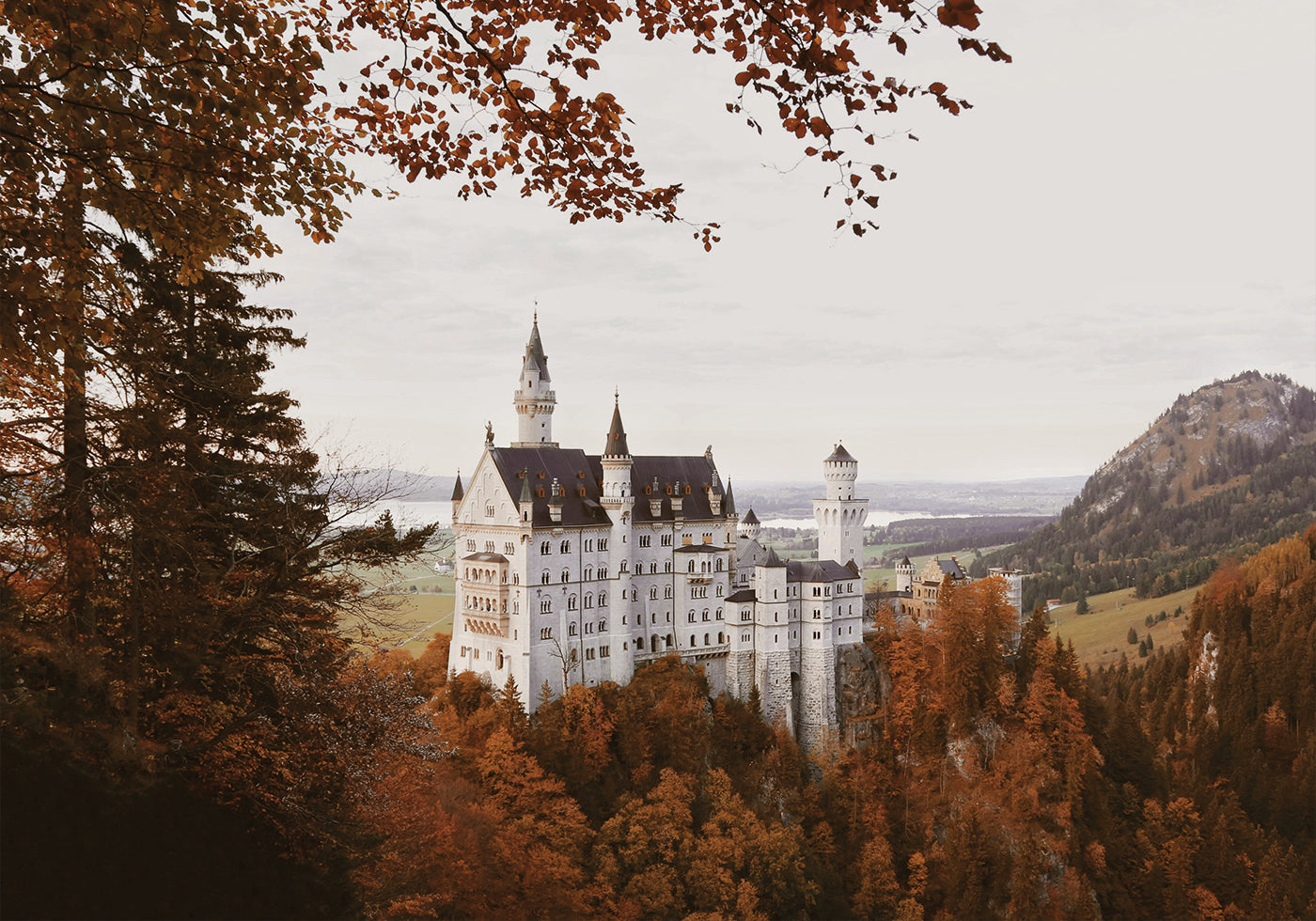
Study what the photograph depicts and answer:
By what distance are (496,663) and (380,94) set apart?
4396 cm

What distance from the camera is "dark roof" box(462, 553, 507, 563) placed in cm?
5078

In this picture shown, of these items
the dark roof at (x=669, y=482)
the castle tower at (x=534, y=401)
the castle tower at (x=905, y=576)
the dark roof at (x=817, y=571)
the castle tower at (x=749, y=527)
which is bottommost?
the castle tower at (x=905, y=576)

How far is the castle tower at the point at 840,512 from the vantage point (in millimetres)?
68438

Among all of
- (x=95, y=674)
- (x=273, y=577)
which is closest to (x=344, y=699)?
(x=273, y=577)

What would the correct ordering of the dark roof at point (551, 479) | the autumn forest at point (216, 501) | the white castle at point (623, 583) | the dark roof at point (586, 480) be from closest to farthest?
1. the autumn forest at point (216, 501)
2. the white castle at point (623, 583)
3. the dark roof at point (551, 479)
4. the dark roof at point (586, 480)

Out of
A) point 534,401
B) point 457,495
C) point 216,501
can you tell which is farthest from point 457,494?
point 216,501

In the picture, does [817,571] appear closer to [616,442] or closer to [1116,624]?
[616,442]

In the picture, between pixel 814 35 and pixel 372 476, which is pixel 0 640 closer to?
pixel 372 476

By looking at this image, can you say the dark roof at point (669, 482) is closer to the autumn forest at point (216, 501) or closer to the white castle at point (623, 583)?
the white castle at point (623, 583)

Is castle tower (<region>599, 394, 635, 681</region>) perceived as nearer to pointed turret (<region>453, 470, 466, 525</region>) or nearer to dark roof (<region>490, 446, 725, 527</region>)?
dark roof (<region>490, 446, 725, 527</region>)

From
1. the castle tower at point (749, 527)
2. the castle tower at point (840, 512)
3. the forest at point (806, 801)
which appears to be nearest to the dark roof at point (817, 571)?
the castle tower at point (840, 512)

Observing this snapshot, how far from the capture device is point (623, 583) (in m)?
54.2

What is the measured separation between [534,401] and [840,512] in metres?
26.5

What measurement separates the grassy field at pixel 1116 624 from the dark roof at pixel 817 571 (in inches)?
3300
